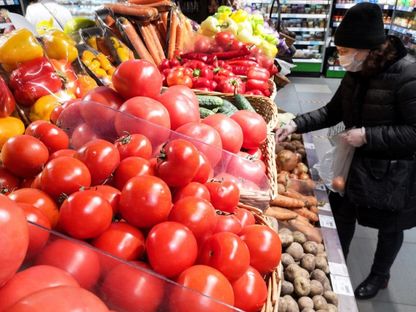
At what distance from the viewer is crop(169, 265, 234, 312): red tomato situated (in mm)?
641

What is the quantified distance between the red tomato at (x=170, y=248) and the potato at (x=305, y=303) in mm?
962

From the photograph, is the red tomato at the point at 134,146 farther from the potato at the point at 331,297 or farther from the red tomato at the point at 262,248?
the potato at the point at 331,297

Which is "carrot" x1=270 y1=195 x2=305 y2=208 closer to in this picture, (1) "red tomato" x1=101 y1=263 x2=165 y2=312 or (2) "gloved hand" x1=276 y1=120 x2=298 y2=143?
(2) "gloved hand" x1=276 y1=120 x2=298 y2=143

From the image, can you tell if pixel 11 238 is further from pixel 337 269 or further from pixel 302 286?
pixel 337 269

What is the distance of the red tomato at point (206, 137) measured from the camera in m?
1.21

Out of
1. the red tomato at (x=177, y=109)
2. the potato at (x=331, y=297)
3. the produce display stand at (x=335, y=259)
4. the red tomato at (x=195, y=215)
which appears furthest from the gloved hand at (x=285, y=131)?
the red tomato at (x=195, y=215)

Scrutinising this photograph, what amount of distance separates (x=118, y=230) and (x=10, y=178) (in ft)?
1.35

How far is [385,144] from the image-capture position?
6.62 feet

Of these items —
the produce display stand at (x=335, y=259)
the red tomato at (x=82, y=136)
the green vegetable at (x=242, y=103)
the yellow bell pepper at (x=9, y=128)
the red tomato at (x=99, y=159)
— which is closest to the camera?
the red tomato at (x=99, y=159)

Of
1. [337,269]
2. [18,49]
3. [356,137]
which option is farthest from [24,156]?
[356,137]

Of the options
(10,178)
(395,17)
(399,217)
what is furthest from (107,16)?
(395,17)

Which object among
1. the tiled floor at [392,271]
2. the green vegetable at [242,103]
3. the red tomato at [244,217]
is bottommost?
the tiled floor at [392,271]

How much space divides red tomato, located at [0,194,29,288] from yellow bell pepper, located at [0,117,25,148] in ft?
2.92

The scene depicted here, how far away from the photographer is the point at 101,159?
89 centimetres
